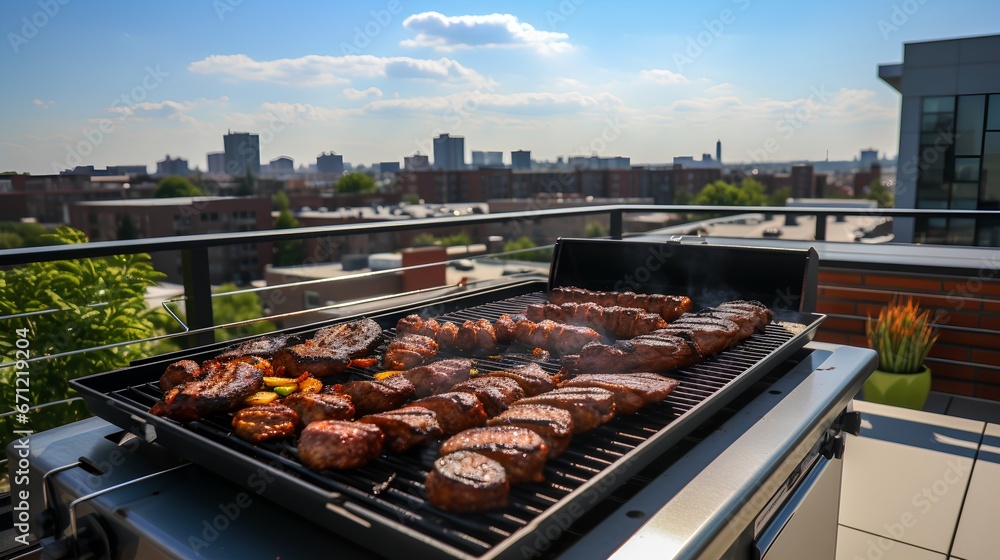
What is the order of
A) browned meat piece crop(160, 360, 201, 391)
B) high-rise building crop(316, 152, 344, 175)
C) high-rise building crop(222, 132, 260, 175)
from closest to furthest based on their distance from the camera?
browned meat piece crop(160, 360, 201, 391) < high-rise building crop(222, 132, 260, 175) < high-rise building crop(316, 152, 344, 175)

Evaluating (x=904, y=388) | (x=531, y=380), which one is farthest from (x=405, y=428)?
(x=904, y=388)

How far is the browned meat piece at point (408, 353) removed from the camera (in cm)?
186

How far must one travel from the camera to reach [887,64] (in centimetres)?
2091

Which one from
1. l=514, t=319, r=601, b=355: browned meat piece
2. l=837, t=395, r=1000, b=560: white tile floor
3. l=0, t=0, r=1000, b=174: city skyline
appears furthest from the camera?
l=0, t=0, r=1000, b=174: city skyline

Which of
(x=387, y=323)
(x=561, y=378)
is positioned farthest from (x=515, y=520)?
(x=387, y=323)

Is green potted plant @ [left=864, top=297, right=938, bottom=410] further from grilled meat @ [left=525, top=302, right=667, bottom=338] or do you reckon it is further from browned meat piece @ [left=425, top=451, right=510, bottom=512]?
A: browned meat piece @ [left=425, top=451, right=510, bottom=512]

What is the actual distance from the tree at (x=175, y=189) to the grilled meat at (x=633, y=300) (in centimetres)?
6571

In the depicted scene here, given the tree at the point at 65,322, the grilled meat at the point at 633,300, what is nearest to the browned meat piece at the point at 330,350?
the grilled meat at the point at 633,300

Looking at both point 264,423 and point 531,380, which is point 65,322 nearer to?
point 264,423

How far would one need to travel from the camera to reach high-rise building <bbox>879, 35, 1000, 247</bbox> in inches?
712

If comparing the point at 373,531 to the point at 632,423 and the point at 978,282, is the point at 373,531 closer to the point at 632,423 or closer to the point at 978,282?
the point at 632,423

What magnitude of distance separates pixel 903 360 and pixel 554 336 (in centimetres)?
339

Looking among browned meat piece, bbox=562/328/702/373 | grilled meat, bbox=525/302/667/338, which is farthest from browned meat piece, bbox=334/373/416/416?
grilled meat, bbox=525/302/667/338

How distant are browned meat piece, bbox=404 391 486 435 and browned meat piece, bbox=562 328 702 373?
0.51m
